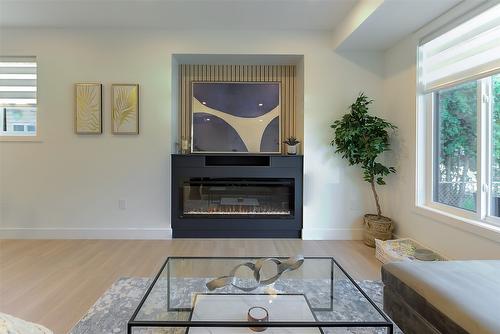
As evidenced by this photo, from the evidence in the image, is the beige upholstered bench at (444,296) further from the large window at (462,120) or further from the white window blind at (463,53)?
the white window blind at (463,53)

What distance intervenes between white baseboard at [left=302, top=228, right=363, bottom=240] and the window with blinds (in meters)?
3.79

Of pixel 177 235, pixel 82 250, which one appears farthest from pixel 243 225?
pixel 82 250

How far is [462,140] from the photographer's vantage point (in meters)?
2.44

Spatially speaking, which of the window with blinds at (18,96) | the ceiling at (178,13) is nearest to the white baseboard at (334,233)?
the ceiling at (178,13)

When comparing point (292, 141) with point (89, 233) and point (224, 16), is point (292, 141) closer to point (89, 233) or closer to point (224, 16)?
point (224, 16)

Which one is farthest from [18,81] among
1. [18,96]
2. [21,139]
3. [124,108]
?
[124,108]

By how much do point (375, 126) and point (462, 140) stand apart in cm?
86

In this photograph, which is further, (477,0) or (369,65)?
(369,65)

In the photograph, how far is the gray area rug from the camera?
1.38m

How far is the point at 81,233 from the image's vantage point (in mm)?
3457

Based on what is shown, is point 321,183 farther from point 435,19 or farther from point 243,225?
point 435,19

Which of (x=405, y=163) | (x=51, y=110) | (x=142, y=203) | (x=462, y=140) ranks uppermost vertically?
(x=51, y=110)

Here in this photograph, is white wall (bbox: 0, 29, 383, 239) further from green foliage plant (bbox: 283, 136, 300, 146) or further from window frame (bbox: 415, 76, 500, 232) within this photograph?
window frame (bbox: 415, 76, 500, 232)

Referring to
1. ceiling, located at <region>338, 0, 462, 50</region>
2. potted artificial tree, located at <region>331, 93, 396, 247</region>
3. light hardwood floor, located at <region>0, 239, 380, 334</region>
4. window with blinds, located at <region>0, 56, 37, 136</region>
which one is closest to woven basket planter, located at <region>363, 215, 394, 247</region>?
potted artificial tree, located at <region>331, 93, 396, 247</region>
